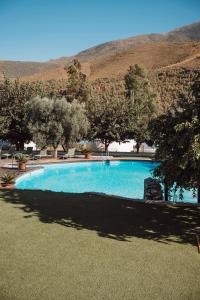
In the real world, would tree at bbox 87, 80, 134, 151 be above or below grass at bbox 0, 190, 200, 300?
above

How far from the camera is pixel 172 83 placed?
89000mm

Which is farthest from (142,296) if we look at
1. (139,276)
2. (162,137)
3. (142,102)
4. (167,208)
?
(142,102)

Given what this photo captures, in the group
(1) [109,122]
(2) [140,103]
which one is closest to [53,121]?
(1) [109,122]

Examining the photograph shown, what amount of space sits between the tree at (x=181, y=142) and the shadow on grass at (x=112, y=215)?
160cm

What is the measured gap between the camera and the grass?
8141mm

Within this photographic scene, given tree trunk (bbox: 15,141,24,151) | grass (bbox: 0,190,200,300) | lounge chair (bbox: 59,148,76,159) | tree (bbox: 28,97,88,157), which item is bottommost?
grass (bbox: 0,190,200,300)

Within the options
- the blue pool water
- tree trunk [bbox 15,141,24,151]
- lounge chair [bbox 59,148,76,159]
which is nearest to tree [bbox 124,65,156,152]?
the blue pool water

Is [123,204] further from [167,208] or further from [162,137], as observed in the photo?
[162,137]

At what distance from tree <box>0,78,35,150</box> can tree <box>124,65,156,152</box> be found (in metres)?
10.6

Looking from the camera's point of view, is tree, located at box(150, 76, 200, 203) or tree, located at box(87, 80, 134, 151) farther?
tree, located at box(87, 80, 134, 151)

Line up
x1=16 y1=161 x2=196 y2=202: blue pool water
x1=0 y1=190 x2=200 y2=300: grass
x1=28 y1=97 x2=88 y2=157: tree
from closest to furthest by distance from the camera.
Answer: x1=0 y1=190 x2=200 y2=300: grass, x1=16 y1=161 x2=196 y2=202: blue pool water, x1=28 y1=97 x2=88 y2=157: tree

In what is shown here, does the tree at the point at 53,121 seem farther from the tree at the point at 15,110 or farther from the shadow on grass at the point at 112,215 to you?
the shadow on grass at the point at 112,215

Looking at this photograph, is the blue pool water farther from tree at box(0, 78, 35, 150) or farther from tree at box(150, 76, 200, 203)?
tree at box(150, 76, 200, 203)

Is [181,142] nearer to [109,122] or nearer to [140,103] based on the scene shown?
[109,122]
